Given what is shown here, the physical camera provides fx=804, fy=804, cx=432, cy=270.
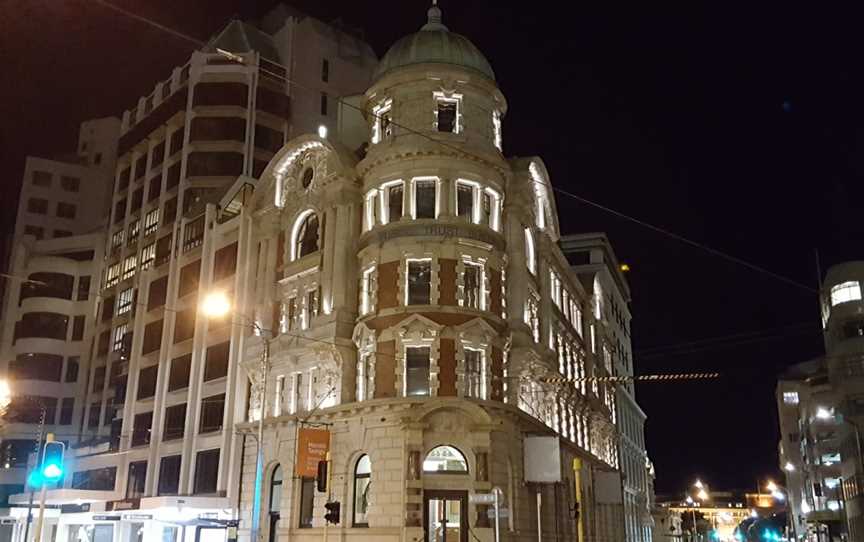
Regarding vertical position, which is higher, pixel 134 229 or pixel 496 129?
pixel 134 229

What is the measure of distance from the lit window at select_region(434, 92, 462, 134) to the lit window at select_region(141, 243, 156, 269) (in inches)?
1306

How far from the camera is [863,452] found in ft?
201

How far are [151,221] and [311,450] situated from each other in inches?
1558

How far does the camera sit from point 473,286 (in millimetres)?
39219

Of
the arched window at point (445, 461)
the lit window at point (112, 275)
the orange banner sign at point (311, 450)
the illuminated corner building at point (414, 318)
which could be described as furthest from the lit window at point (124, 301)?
the arched window at point (445, 461)

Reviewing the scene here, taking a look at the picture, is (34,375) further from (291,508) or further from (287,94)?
(291,508)

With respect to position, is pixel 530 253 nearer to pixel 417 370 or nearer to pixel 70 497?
pixel 417 370

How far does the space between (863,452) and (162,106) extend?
65.6 m

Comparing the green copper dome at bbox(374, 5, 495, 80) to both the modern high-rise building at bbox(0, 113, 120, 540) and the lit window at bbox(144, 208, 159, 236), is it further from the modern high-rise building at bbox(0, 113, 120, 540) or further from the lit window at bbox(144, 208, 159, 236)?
the modern high-rise building at bbox(0, 113, 120, 540)

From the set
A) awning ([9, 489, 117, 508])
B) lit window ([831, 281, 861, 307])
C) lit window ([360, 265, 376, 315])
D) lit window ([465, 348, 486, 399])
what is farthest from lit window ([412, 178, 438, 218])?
lit window ([831, 281, 861, 307])

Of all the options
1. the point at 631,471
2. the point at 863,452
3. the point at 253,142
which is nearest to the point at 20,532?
the point at 253,142

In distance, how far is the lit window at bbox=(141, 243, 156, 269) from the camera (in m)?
65.4

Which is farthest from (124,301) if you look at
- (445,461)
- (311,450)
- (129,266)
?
(445,461)

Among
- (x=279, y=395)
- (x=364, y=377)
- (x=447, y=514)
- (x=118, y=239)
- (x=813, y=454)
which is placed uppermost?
(x=118, y=239)
